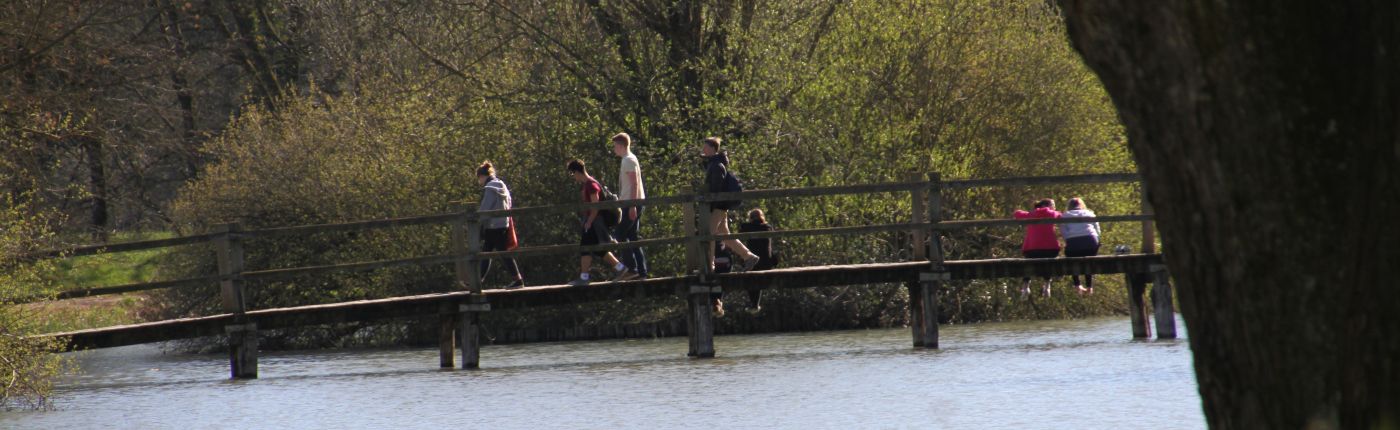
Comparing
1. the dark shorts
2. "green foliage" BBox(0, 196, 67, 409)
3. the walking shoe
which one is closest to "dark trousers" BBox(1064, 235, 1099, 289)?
the dark shorts

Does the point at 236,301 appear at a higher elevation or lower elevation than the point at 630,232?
lower

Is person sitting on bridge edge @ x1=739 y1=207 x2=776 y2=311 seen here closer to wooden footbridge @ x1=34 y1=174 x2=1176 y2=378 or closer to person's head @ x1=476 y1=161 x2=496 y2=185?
wooden footbridge @ x1=34 y1=174 x2=1176 y2=378

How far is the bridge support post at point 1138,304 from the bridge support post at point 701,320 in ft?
13.1

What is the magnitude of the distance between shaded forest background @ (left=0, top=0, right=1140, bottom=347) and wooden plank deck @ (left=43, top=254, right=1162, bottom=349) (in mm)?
5023

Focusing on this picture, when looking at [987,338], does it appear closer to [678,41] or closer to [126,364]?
[678,41]

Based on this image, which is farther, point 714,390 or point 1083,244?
point 1083,244

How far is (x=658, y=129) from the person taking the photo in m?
23.4

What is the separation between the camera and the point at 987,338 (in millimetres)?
19719

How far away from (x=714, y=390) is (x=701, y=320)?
9.57ft

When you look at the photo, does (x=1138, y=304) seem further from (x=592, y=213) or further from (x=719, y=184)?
(x=592, y=213)

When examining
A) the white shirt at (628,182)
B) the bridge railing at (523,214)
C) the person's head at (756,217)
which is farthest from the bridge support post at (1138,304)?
the white shirt at (628,182)

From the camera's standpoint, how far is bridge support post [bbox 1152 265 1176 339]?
698 inches

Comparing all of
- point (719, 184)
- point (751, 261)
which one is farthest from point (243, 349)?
point (751, 261)

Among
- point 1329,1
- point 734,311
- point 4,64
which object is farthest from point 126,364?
point 1329,1
